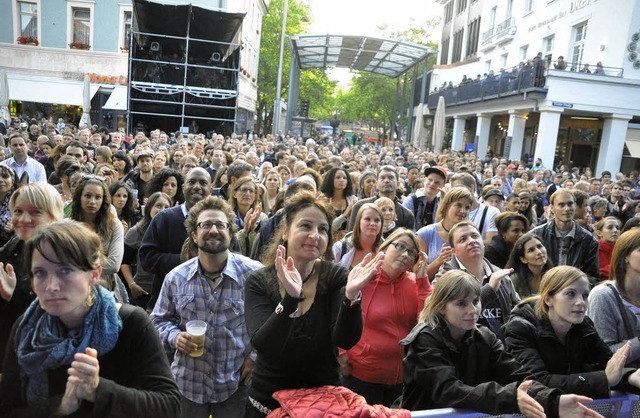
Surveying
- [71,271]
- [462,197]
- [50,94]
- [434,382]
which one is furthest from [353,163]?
[50,94]

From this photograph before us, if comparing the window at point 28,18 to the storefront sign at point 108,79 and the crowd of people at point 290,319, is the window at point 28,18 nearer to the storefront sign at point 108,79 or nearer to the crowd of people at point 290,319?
the storefront sign at point 108,79

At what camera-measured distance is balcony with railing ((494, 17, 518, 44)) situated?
3098 centimetres

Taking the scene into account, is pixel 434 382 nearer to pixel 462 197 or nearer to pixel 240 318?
pixel 240 318

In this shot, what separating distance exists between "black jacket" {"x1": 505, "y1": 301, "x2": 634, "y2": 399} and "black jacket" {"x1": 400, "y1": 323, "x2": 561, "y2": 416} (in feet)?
0.41

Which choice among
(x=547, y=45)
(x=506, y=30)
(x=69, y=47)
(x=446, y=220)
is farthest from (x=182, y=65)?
(x=506, y=30)

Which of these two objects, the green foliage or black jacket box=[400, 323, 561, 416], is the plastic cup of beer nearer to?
black jacket box=[400, 323, 561, 416]

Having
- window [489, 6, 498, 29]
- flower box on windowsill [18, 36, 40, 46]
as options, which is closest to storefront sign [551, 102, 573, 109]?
window [489, 6, 498, 29]

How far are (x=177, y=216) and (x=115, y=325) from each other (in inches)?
109

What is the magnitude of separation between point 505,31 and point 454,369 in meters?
33.5

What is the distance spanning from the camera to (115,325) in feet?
6.44

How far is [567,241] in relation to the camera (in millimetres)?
5480

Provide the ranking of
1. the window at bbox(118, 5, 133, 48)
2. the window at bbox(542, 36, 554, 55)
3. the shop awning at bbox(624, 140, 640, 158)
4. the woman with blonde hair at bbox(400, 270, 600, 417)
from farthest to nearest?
1. the window at bbox(118, 5, 133, 48)
2. the window at bbox(542, 36, 554, 55)
3. the shop awning at bbox(624, 140, 640, 158)
4. the woman with blonde hair at bbox(400, 270, 600, 417)

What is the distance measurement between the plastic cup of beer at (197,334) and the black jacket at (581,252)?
379 centimetres

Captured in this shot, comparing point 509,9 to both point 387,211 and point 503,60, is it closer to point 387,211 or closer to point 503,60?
point 503,60
